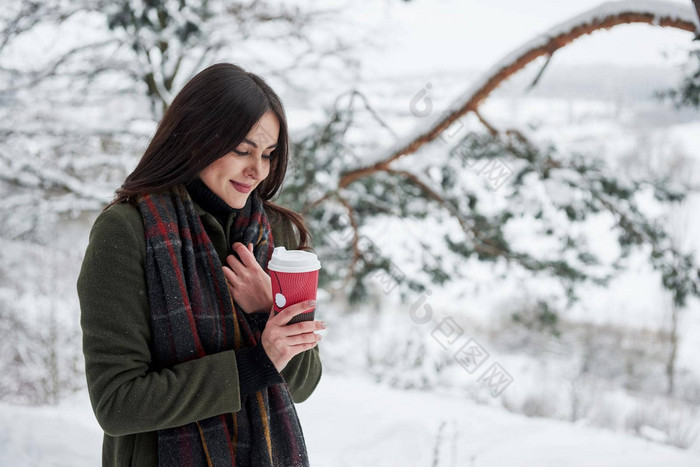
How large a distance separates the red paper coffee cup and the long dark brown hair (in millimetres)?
309

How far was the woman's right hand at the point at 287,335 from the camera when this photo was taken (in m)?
1.01

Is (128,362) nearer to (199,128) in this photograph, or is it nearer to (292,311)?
(292,311)

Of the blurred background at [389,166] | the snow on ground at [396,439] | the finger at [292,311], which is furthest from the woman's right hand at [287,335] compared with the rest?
the snow on ground at [396,439]

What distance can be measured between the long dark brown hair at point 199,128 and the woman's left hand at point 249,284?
24cm

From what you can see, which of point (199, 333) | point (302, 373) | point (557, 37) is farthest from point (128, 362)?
point (557, 37)

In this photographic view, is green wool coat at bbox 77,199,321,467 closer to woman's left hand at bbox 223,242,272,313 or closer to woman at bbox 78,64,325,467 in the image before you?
woman at bbox 78,64,325,467

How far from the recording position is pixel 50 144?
4.90 m

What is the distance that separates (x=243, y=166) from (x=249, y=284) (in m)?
0.29

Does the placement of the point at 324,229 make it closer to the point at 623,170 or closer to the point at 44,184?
the point at 623,170

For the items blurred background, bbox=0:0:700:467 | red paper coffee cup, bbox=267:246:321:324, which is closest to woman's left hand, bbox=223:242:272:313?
red paper coffee cup, bbox=267:246:321:324

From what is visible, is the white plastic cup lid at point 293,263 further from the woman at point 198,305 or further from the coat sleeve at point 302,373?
the coat sleeve at point 302,373

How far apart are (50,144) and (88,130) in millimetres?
605

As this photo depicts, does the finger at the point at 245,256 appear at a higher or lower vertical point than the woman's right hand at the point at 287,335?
higher

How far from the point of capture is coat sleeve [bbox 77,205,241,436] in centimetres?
94
